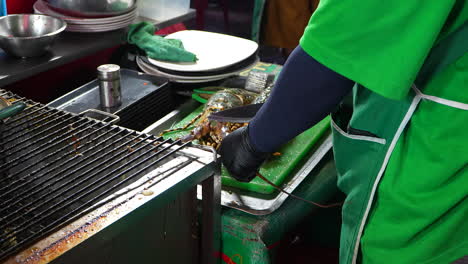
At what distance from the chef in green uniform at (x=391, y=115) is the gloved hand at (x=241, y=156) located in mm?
44

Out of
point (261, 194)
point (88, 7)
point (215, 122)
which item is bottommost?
point (261, 194)

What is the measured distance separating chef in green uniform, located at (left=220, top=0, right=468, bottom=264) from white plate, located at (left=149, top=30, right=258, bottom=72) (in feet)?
2.74

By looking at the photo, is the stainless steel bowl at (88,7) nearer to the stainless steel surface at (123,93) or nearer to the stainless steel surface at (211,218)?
the stainless steel surface at (123,93)

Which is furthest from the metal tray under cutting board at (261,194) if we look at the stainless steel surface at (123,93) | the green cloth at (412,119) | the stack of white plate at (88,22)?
the stack of white plate at (88,22)

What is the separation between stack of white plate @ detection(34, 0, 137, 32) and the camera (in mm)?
1923

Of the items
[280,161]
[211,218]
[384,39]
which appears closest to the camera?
[384,39]

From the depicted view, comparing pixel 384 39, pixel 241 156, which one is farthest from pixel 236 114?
pixel 384 39

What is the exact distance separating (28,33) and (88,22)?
23 cm

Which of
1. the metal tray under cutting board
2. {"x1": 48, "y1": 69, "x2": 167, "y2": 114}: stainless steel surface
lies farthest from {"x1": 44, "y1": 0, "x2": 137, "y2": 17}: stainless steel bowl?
the metal tray under cutting board

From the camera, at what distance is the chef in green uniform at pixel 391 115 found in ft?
2.75

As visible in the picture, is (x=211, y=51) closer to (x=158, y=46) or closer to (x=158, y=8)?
(x=158, y=46)

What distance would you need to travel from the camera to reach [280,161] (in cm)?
153

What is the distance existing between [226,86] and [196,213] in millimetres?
958

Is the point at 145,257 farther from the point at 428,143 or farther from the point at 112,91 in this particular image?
Answer: the point at 112,91
